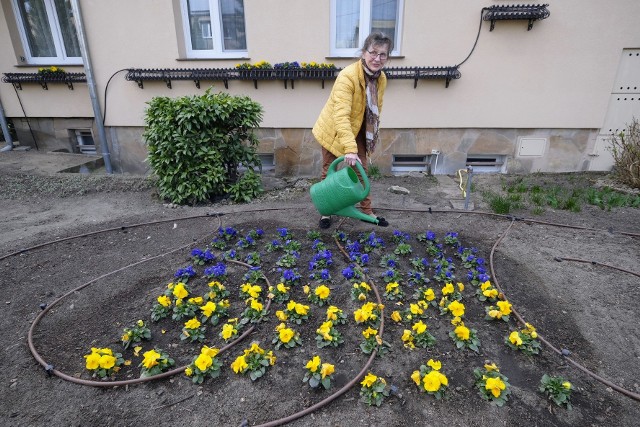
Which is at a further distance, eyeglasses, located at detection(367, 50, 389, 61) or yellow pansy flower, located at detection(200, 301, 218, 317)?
eyeglasses, located at detection(367, 50, 389, 61)

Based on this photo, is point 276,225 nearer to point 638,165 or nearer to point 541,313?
point 541,313

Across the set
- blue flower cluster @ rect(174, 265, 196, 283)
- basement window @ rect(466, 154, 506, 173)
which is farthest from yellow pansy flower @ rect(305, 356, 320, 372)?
basement window @ rect(466, 154, 506, 173)

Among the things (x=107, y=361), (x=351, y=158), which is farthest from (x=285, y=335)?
(x=351, y=158)

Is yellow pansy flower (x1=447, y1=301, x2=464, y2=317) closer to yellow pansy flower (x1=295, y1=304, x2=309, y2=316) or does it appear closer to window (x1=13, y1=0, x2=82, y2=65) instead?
yellow pansy flower (x1=295, y1=304, x2=309, y2=316)

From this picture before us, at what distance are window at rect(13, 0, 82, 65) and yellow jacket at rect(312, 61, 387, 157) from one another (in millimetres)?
4653

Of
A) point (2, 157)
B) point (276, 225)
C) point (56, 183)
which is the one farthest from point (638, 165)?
point (2, 157)

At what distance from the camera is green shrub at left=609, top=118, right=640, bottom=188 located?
426 centimetres

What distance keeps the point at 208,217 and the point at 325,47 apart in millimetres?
2671

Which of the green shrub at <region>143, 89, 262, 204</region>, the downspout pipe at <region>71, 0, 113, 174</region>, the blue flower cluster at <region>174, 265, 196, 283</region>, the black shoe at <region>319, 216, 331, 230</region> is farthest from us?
the downspout pipe at <region>71, 0, 113, 174</region>

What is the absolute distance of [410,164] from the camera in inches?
205

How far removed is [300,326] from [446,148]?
150 inches

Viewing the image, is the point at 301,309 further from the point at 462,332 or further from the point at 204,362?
the point at 462,332

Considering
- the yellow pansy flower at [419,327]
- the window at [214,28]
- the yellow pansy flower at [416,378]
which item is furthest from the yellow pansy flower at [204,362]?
the window at [214,28]

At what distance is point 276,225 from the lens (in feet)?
11.1
